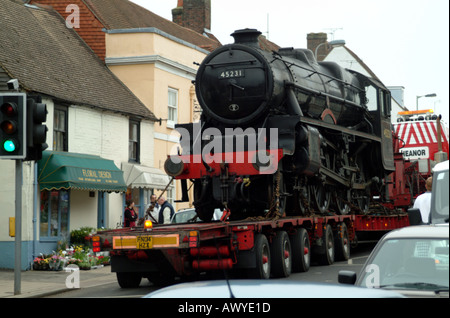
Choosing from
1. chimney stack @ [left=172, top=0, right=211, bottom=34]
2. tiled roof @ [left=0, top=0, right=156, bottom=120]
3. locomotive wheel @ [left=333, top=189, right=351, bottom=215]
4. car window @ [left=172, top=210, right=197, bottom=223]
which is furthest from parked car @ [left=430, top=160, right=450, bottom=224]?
chimney stack @ [left=172, top=0, right=211, bottom=34]

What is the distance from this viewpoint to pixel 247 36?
1608 cm

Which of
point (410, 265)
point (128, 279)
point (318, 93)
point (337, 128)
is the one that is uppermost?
point (318, 93)

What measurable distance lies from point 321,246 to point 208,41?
20.9 m

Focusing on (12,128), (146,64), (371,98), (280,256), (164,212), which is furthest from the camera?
(146,64)

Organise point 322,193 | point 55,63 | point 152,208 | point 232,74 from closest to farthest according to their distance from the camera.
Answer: point 152,208 → point 232,74 → point 322,193 → point 55,63

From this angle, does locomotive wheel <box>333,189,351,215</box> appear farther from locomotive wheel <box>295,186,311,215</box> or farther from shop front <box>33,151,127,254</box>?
shop front <box>33,151,127,254</box>

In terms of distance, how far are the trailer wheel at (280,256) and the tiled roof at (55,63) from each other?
320 inches

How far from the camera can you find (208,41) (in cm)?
3628

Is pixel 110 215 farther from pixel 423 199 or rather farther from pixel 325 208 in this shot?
pixel 423 199

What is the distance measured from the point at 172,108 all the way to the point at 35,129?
14152mm

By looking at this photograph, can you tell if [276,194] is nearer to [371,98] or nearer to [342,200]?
[342,200]

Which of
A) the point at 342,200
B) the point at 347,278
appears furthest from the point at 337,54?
the point at 347,278

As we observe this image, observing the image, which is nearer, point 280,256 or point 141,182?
point 280,256
